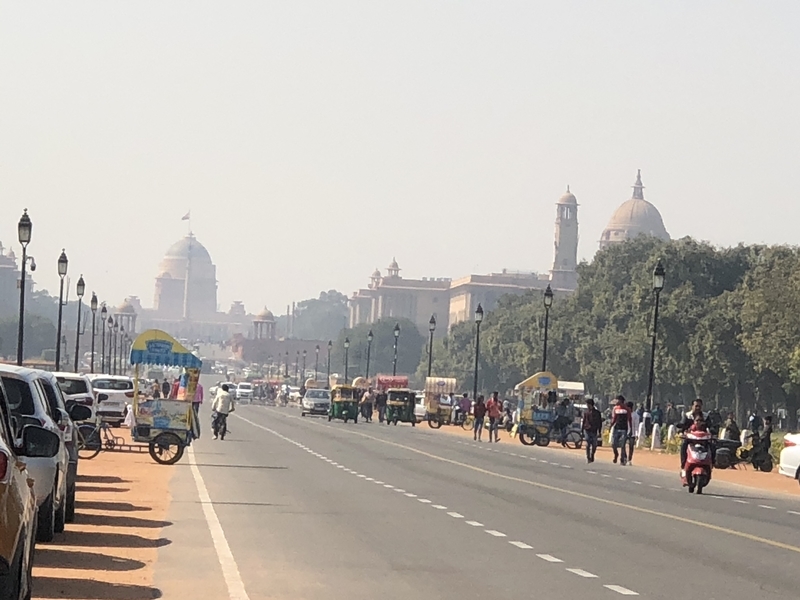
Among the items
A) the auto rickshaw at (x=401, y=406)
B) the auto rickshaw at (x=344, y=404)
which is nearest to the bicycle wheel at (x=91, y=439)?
the auto rickshaw at (x=401, y=406)

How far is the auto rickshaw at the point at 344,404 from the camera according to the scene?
83.9m

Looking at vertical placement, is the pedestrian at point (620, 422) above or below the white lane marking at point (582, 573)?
above

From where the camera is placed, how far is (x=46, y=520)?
16.1 metres

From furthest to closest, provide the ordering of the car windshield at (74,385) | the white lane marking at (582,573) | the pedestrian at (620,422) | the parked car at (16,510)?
the pedestrian at (620,422) → the car windshield at (74,385) → the white lane marking at (582,573) → the parked car at (16,510)

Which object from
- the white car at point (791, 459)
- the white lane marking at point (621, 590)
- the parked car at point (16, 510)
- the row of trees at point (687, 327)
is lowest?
the white lane marking at point (621, 590)

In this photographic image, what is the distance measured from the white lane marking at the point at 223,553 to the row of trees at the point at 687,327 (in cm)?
5511

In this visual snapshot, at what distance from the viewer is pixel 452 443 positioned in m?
55.8

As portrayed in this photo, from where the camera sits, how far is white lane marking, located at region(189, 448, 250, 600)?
13.3 m

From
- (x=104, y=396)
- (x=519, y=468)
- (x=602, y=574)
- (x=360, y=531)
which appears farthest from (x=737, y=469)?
(x=602, y=574)

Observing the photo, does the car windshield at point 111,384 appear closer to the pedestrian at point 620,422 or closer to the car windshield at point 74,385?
the car windshield at point 74,385

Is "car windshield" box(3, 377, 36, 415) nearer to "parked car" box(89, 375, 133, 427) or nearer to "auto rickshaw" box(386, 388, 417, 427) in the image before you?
"parked car" box(89, 375, 133, 427)

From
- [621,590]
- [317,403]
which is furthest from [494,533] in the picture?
[317,403]

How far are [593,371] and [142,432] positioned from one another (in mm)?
80618

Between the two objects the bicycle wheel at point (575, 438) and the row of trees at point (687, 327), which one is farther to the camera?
the row of trees at point (687, 327)
